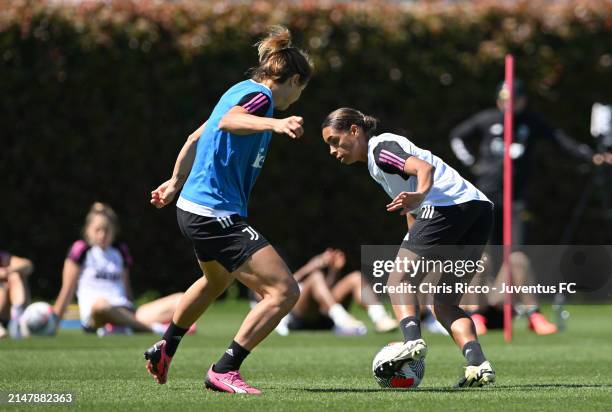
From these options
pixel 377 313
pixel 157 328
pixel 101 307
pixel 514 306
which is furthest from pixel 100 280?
pixel 514 306

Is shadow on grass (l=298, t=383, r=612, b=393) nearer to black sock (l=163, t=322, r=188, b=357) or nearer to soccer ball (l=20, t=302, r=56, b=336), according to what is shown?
black sock (l=163, t=322, r=188, b=357)

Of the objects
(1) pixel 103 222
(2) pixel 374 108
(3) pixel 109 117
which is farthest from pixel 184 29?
(1) pixel 103 222

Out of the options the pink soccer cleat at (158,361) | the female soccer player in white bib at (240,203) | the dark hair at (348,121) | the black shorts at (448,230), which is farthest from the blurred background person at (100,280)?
the black shorts at (448,230)

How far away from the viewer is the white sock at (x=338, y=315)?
13.7 m

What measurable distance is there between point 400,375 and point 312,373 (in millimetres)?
1353

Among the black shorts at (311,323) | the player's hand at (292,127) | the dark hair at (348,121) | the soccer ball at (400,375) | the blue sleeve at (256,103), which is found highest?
the blue sleeve at (256,103)

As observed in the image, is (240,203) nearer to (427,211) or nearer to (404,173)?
(404,173)

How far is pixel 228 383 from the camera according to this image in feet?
24.4

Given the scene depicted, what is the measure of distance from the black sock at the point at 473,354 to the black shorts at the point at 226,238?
57.5 inches

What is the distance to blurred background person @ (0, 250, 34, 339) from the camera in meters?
12.8

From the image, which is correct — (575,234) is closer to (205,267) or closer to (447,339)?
(447,339)

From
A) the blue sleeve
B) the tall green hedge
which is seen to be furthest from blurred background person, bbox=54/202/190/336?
the blue sleeve

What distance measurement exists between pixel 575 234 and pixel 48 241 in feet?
24.5

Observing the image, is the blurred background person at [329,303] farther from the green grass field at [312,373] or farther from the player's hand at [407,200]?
the player's hand at [407,200]
